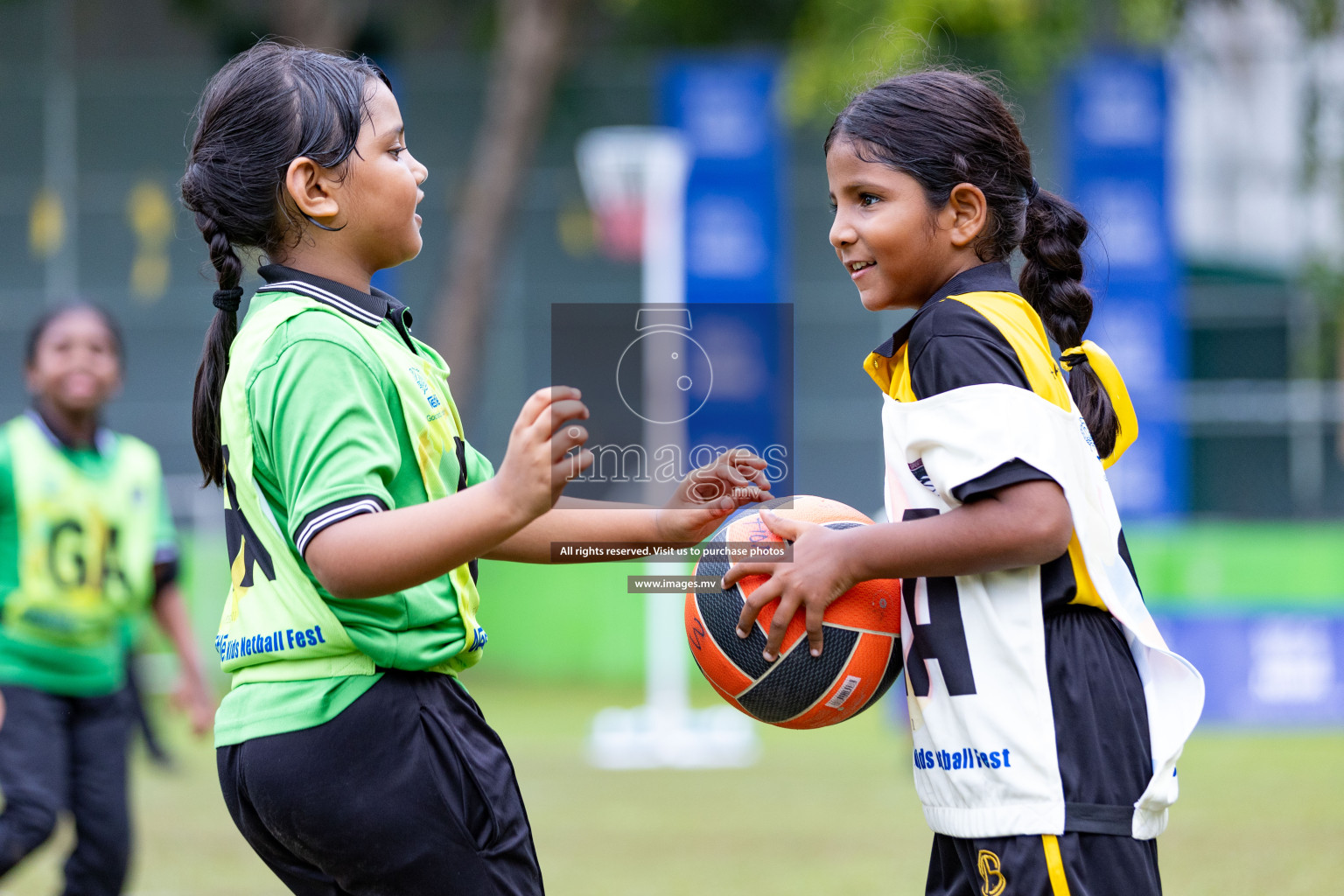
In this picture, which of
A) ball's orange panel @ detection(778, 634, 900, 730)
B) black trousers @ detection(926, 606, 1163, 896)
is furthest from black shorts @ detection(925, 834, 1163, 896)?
ball's orange panel @ detection(778, 634, 900, 730)

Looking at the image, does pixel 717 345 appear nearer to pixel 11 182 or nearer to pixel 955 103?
pixel 11 182

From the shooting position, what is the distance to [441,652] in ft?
6.99

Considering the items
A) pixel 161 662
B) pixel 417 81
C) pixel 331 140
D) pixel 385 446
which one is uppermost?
pixel 417 81

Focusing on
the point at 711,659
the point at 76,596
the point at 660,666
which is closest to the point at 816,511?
the point at 711,659

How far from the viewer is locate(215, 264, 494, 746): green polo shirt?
1915 mm

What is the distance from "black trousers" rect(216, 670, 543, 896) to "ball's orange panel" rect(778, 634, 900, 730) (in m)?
0.63

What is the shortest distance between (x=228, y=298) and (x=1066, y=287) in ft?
4.69

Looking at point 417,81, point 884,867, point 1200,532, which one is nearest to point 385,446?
point 884,867

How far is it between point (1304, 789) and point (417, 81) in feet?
39.8

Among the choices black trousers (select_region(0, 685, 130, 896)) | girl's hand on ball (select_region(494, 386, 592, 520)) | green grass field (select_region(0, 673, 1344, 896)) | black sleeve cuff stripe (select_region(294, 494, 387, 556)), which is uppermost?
girl's hand on ball (select_region(494, 386, 592, 520))

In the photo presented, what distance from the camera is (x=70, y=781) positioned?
4.14 m

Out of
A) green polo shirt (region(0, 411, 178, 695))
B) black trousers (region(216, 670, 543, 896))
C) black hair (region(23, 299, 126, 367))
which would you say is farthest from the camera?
black hair (region(23, 299, 126, 367))

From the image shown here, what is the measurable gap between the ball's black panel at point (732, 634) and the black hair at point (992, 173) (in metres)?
0.68

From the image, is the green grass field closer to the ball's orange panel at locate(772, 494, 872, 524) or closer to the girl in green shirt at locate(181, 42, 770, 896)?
the ball's orange panel at locate(772, 494, 872, 524)
